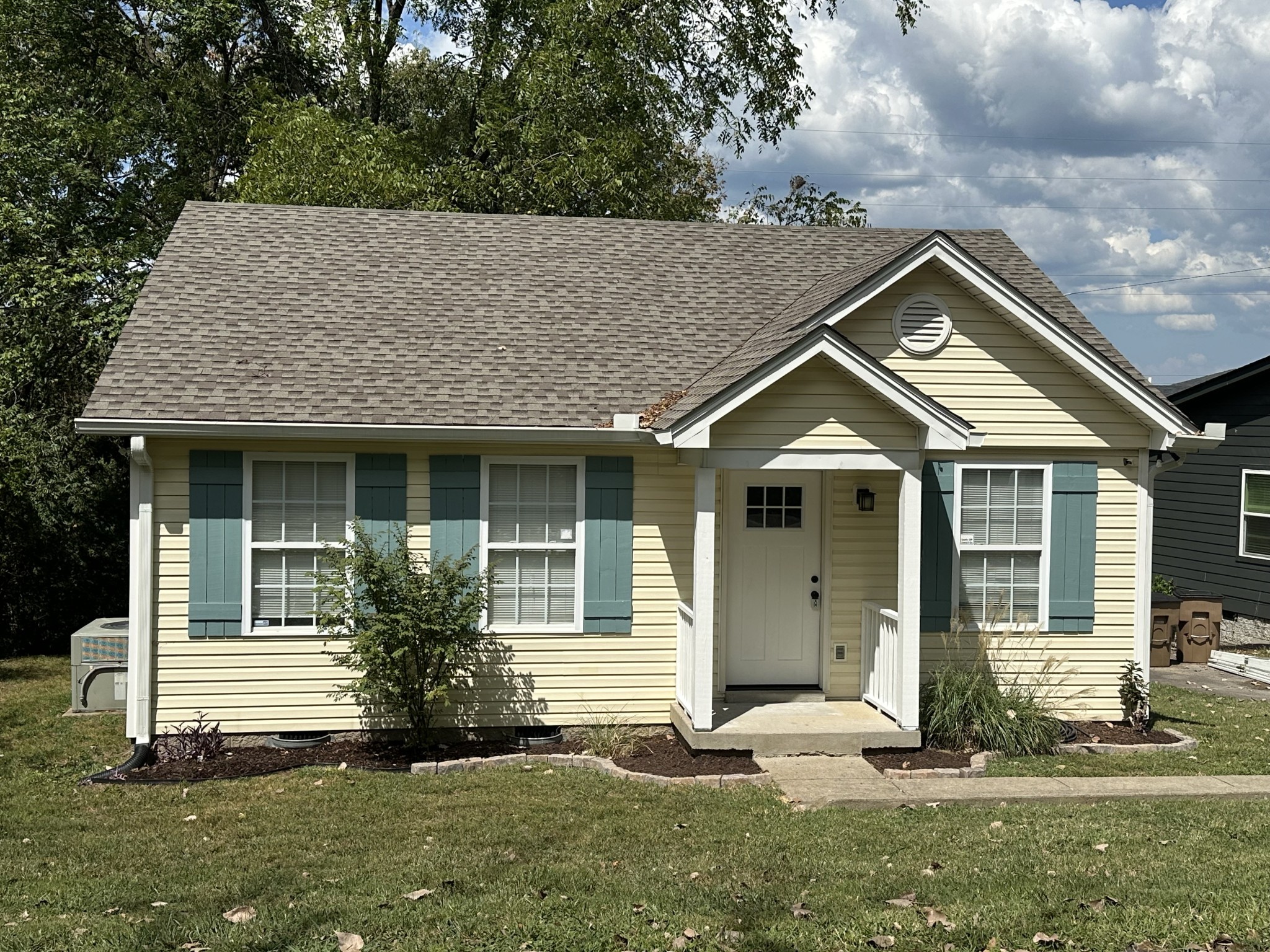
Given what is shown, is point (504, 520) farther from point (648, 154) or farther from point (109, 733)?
point (648, 154)

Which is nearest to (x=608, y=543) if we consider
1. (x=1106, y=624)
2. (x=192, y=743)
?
(x=192, y=743)

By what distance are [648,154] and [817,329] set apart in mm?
13484

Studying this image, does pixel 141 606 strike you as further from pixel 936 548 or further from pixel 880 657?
pixel 936 548

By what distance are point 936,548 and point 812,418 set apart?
2.17 metres

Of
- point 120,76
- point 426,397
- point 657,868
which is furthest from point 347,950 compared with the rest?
point 120,76

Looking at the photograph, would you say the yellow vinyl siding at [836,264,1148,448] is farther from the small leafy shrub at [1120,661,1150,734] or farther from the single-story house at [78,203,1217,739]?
the small leafy shrub at [1120,661,1150,734]

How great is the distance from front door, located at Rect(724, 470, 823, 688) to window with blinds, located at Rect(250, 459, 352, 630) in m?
3.76

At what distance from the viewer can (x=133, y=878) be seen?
672 centimetres

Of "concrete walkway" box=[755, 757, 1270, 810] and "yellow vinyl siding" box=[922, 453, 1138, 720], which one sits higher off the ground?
"yellow vinyl siding" box=[922, 453, 1138, 720]

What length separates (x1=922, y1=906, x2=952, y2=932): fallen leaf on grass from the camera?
5.72m

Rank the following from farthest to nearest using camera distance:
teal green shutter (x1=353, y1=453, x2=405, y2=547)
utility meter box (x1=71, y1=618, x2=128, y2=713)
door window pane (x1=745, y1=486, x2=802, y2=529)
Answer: utility meter box (x1=71, y1=618, x2=128, y2=713) → door window pane (x1=745, y1=486, x2=802, y2=529) → teal green shutter (x1=353, y1=453, x2=405, y2=547)

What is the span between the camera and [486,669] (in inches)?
417

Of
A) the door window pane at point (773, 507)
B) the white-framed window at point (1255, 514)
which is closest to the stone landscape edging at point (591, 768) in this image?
the door window pane at point (773, 507)

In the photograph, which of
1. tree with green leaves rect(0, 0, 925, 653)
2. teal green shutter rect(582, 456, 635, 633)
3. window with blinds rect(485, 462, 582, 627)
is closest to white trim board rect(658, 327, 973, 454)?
teal green shutter rect(582, 456, 635, 633)
